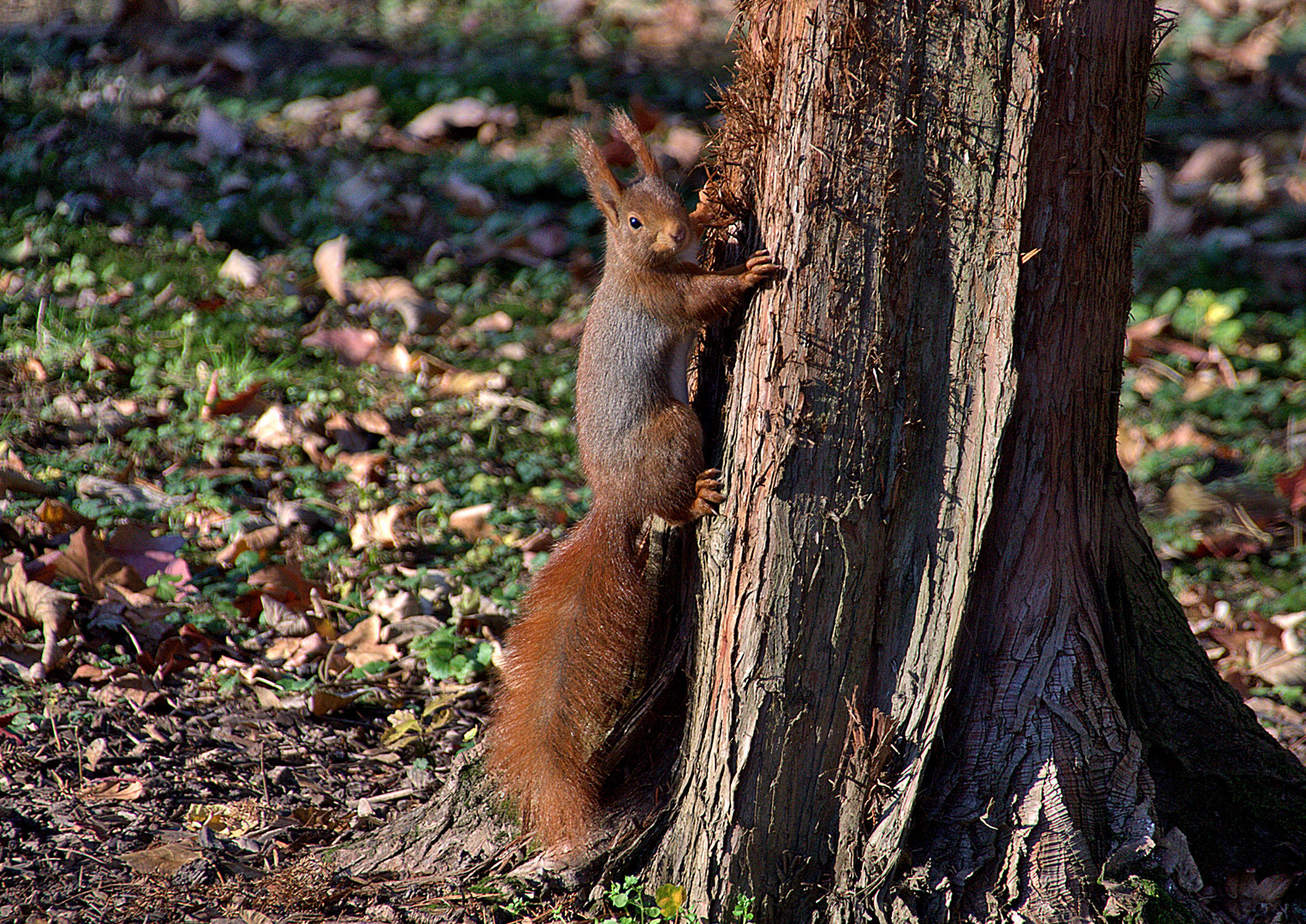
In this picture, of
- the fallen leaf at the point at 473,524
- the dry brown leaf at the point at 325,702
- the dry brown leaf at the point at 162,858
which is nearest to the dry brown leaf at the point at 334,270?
the fallen leaf at the point at 473,524

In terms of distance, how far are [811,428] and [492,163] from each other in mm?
3695

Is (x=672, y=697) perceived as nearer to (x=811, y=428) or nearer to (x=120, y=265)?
(x=811, y=428)

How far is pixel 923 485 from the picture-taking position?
1629 millimetres

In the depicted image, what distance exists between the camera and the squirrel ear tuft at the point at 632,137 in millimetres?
1891

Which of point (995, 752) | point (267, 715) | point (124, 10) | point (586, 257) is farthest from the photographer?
point (124, 10)

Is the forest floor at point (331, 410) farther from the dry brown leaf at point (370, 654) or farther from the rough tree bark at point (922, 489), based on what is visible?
the rough tree bark at point (922, 489)

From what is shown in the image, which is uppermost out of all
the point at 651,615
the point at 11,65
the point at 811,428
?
the point at 11,65

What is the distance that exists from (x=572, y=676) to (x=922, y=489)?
2.09ft

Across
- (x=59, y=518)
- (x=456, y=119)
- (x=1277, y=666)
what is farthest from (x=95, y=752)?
(x=456, y=119)

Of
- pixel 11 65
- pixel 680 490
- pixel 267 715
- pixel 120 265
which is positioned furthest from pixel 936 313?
pixel 11 65

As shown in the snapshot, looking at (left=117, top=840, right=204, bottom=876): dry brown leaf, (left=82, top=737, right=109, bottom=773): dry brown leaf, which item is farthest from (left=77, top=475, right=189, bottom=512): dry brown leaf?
(left=117, top=840, right=204, bottom=876): dry brown leaf

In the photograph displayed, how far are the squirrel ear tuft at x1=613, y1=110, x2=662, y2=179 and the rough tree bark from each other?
228 millimetres

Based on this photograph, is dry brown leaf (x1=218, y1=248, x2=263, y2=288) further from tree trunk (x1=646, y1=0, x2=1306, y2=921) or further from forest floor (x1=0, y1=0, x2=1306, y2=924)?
tree trunk (x1=646, y1=0, x2=1306, y2=921)

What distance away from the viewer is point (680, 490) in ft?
5.77
